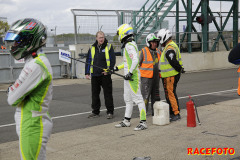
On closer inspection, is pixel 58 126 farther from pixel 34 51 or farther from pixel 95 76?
pixel 34 51

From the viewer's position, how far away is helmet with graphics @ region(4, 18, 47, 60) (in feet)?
10.5

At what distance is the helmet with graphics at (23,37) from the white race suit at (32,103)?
9cm

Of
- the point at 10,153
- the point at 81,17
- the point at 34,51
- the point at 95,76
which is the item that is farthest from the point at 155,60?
the point at 81,17

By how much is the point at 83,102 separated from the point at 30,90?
829 centimetres

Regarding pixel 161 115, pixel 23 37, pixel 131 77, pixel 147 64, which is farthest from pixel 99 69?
pixel 23 37

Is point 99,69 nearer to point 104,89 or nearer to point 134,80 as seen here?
point 104,89

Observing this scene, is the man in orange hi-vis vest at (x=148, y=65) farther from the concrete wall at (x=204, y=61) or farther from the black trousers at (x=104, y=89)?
the concrete wall at (x=204, y=61)

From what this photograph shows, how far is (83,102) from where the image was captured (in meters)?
11.4

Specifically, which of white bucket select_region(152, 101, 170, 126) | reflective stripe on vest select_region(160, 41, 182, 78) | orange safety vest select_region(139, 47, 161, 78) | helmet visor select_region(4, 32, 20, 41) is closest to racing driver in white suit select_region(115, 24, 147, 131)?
white bucket select_region(152, 101, 170, 126)

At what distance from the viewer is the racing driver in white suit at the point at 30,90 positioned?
3154 millimetres

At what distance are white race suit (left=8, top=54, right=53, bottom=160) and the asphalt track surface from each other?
13.2 feet

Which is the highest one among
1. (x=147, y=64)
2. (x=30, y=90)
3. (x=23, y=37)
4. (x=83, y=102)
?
(x=23, y=37)

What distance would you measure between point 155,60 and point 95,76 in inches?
57.1

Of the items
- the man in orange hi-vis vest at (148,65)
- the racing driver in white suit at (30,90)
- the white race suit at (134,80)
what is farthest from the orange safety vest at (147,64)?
the racing driver in white suit at (30,90)
